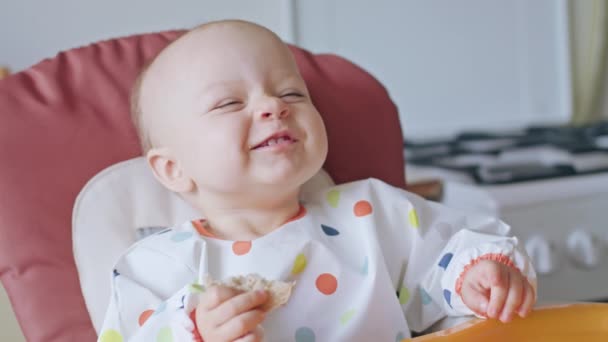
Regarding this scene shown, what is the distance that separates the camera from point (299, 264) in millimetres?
881

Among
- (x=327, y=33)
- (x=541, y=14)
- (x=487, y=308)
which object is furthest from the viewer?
(x=541, y=14)

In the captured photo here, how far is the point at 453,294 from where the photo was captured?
0.84 m

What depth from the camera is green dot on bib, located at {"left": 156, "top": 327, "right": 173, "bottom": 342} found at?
2.52 ft

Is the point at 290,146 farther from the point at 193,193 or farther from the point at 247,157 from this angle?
the point at 193,193

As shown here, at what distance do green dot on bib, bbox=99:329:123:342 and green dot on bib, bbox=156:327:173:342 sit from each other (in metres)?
0.07

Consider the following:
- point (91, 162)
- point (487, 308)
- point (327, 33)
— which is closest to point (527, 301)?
point (487, 308)

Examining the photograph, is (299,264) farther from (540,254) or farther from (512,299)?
(540,254)

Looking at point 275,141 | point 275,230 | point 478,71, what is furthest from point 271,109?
point 478,71

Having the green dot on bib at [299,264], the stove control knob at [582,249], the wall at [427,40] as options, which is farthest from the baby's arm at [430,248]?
the wall at [427,40]

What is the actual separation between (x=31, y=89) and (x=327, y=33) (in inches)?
38.9

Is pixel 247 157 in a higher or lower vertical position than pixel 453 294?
higher

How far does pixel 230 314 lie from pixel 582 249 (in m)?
0.99

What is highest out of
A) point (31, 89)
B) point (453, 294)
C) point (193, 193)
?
point (31, 89)

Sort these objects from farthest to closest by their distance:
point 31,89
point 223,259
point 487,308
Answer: point 31,89 < point 223,259 < point 487,308
